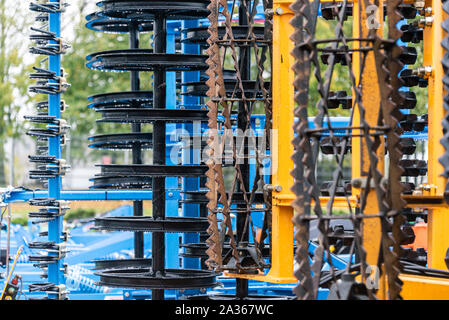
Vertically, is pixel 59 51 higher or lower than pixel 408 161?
higher

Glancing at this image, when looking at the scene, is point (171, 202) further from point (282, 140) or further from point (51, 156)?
point (282, 140)

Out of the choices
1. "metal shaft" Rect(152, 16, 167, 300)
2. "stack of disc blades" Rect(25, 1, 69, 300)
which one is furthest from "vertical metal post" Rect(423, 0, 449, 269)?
"stack of disc blades" Rect(25, 1, 69, 300)

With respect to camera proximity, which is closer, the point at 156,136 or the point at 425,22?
the point at 425,22

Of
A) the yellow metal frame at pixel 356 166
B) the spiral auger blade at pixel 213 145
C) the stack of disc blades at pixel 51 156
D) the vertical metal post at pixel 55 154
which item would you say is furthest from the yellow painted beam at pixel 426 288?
the vertical metal post at pixel 55 154

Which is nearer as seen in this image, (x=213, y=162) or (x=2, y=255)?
(x=213, y=162)

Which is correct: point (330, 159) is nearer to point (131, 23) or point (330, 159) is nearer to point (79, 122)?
point (79, 122)

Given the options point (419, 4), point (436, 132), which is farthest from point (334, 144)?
point (419, 4)

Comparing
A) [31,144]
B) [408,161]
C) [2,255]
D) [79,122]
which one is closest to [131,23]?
[408,161]

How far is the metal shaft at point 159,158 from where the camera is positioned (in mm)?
8109

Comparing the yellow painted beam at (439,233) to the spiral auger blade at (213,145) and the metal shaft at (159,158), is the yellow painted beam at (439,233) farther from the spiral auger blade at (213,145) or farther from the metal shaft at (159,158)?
the metal shaft at (159,158)

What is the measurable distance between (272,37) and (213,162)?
1311 millimetres

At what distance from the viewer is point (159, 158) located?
8164 mm

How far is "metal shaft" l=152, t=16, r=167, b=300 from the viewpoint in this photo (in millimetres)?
8109

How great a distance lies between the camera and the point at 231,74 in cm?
986
